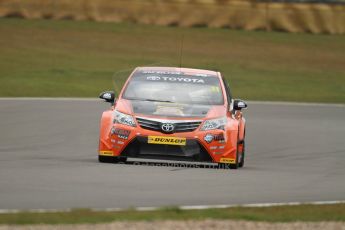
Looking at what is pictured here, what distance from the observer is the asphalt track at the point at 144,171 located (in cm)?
1087

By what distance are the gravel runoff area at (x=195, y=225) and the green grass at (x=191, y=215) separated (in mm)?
178

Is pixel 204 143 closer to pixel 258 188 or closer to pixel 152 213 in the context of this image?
pixel 258 188

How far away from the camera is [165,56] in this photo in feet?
110

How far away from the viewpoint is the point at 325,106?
26.1 m

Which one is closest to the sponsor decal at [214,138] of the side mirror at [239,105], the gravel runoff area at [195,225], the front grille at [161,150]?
the front grille at [161,150]

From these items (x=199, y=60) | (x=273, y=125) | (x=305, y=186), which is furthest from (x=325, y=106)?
(x=305, y=186)

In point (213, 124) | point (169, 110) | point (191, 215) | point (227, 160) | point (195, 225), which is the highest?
point (195, 225)

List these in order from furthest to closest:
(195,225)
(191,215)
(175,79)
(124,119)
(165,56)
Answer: (165,56) < (175,79) < (124,119) < (191,215) < (195,225)

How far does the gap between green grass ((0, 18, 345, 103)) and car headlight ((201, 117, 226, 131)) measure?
13314mm

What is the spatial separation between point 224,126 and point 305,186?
2.26 m

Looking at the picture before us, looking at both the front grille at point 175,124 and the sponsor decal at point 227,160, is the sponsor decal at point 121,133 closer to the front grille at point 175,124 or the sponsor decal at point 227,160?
the front grille at point 175,124

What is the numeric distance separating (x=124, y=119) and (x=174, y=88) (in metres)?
1.27

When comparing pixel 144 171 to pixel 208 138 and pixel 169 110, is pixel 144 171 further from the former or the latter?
pixel 169 110

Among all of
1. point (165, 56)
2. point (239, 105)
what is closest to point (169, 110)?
point (239, 105)
